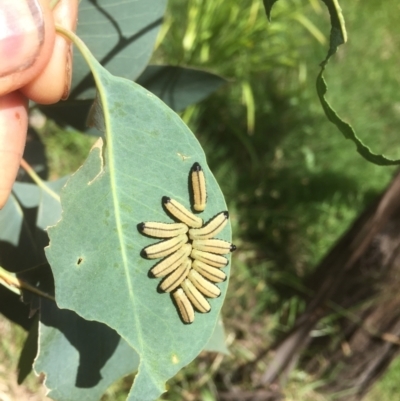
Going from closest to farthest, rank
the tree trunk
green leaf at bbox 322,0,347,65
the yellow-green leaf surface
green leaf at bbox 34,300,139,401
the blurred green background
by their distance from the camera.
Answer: green leaf at bbox 322,0,347,65 < the yellow-green leaf surface < green leaf at bbox 34,300,139,401 < the tree trunk < the blurred green background

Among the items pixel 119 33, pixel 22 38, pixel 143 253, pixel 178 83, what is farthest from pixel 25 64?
pixel 178 83

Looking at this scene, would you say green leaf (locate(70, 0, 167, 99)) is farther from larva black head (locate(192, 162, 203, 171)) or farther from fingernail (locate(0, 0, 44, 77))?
larva black head (locate(192, 162, 203, 171))

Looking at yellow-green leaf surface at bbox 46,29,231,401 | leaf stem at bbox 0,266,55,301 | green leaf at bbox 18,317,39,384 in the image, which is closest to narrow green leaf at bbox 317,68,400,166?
yellow-green leaf surface at bbox 46,29,231,401

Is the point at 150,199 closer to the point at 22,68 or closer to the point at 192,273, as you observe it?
the point at 192,273

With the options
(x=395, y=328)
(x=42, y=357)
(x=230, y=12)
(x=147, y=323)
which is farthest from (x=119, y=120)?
(x=230, y=12)

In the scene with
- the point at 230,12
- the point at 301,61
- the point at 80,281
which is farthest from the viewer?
the point at 301,61

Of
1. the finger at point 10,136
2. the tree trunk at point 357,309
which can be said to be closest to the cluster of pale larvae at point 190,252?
the finger at point 10,136

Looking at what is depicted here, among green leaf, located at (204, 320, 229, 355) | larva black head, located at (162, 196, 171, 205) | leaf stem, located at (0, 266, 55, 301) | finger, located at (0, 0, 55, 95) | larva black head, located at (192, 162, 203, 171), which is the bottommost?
green leaf, located at (204, 320, 229, 355)
